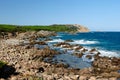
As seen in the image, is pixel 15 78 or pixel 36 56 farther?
pixel 36 56

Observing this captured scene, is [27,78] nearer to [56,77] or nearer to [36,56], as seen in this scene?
[56,77]

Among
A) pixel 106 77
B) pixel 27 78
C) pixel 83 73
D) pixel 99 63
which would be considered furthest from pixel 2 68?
pixel 99 63

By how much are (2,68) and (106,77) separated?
14141mm

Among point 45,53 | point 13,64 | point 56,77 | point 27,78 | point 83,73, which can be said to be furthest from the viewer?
point 45,53

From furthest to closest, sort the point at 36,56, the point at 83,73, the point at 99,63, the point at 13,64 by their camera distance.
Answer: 1. the point at 36,56
2. the point at 99,63
3. the point at 13,64
4. the point at 83,73

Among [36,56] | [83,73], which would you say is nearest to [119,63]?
[83,73]

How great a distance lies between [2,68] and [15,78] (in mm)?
5122

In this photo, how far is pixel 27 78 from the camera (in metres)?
31.2

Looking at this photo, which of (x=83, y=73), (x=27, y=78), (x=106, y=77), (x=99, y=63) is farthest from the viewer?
(x=99, y=63)

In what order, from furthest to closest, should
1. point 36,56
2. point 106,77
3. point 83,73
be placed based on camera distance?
point 36,56 < point 83,73 < point 106,77

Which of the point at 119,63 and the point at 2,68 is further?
the point at 119,63

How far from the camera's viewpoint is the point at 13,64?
40.9 meters

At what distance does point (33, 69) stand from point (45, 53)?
69.1 feet

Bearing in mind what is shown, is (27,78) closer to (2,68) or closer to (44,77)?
(44,77)
